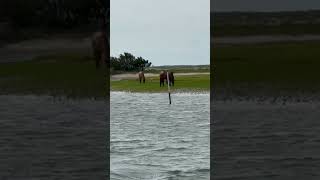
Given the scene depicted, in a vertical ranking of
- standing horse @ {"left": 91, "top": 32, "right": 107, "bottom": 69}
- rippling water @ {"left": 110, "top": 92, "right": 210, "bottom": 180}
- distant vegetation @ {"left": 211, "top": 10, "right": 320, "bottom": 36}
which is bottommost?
rippling water @ {"left": 110, "top": 92, "right": 210, "bottom": 180}

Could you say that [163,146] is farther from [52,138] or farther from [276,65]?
[276,65]

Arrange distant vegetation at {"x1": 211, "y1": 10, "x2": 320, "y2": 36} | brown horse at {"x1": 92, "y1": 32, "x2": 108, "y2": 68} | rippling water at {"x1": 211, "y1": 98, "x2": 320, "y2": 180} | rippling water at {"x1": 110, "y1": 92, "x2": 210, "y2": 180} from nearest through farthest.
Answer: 1. rippling water at {"x1": 211, "y1": 98, "x2": 320, "y2": 180}
2. brown horse at {"x1": 92, "y1": 32, "x2": 108, "y2": 68}
3. rippling water at {"x1": 110, "y1": 92, "x2": 210, "y2": 180}
4. distant vegetation at {"x1": 211, "y1": 10, "x2": 320, "y2": 36}

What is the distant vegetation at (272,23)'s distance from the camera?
7.13 metres

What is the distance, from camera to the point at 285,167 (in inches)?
231

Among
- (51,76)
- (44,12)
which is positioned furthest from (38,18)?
(51,76)

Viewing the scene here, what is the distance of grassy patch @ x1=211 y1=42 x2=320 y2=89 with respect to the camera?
24.0 ft

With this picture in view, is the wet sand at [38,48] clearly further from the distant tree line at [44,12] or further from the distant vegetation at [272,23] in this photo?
the distant vegetation at [272,23]

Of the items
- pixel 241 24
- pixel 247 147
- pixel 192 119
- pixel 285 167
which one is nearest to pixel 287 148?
pixel 247 147

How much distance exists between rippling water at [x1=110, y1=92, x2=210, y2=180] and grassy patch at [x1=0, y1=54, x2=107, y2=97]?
868mm

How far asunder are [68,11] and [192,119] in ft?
15.5

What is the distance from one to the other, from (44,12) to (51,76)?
1051 mm

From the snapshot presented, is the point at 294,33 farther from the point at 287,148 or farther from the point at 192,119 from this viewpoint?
the point at 192,119

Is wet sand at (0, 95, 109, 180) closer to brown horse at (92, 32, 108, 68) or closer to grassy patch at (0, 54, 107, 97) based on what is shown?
grassy patch at (0, 54, 107, 97)

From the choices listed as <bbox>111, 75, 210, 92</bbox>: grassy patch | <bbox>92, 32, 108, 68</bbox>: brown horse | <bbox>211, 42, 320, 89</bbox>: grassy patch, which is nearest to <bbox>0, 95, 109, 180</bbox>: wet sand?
<bbox>92, 32, 108, 68</bbox>: brown horse
